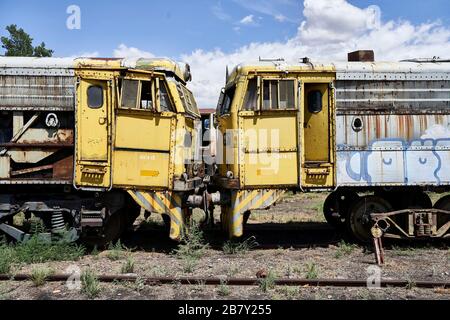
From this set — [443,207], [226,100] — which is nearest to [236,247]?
[226,100]

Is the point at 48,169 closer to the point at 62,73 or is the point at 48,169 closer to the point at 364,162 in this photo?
the point at 62,73

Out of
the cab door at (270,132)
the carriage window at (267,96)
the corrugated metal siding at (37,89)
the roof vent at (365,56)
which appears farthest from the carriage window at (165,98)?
the roof vent at (365,56)

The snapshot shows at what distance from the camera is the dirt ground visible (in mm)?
5480

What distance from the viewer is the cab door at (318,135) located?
7512 millimetres

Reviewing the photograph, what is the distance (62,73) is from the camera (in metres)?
7.29

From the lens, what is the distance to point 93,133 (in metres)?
Answer: 7.19

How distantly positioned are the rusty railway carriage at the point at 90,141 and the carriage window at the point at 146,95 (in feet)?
0.08

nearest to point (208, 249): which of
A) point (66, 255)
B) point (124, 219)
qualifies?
point (124, 219)

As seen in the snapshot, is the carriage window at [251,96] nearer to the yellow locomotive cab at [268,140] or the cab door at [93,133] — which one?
the yellow locomotive cab at [268,140]

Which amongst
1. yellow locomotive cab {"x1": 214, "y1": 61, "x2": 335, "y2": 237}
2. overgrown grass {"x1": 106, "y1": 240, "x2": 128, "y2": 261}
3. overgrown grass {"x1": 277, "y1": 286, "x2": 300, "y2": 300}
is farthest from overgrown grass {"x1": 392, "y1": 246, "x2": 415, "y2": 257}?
overgrown grass {"x1": 106, "y1": 240, "x2": 128, "y2": 261}

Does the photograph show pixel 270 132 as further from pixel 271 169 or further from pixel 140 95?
pixel 140 95

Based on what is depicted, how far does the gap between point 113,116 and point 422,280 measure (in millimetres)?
5712

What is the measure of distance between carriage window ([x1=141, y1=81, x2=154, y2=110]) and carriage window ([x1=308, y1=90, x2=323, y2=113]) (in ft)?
10.1

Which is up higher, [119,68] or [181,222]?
[119,68]
